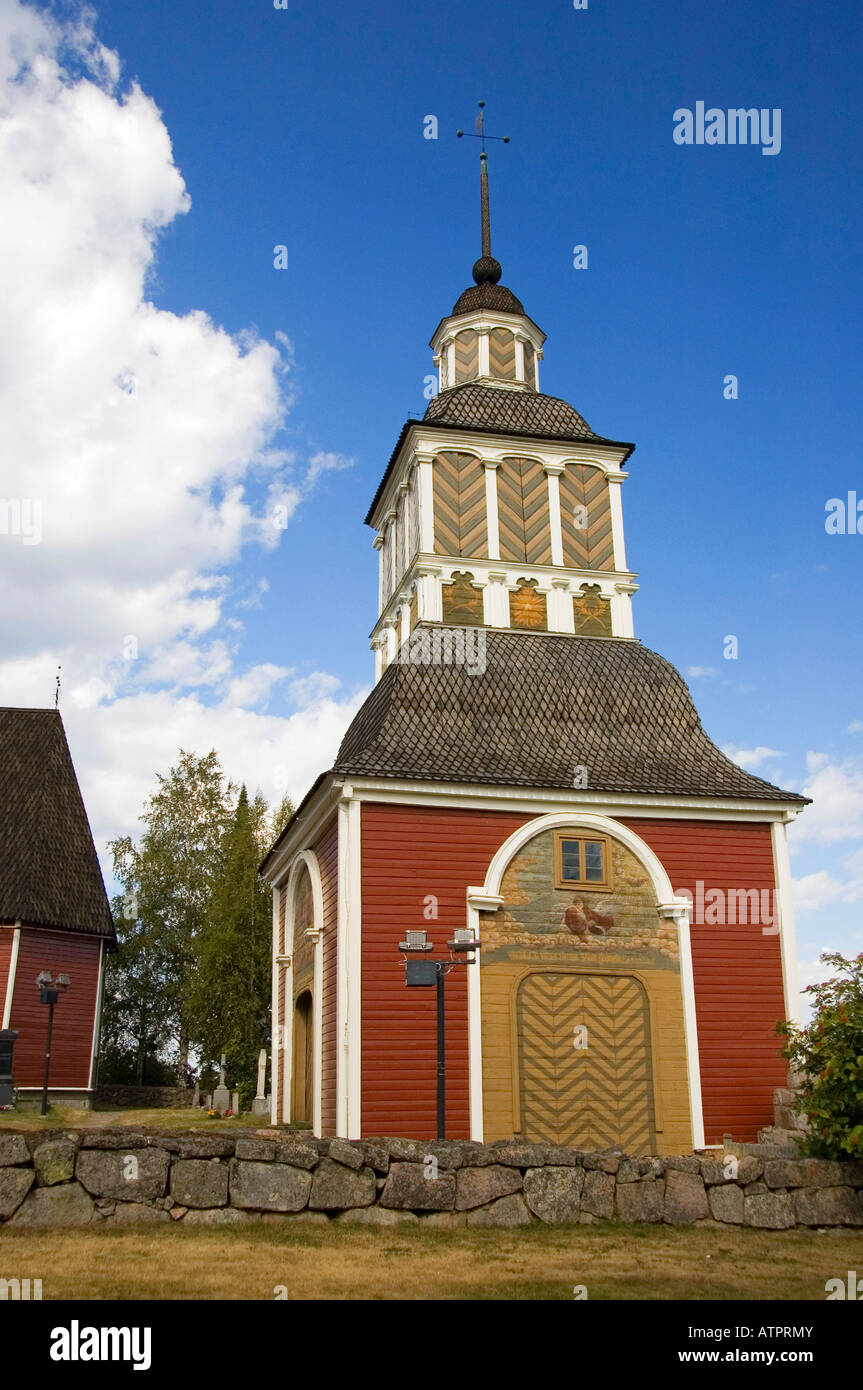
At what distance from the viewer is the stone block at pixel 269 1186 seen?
12.6 m

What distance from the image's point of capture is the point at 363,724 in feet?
79.3

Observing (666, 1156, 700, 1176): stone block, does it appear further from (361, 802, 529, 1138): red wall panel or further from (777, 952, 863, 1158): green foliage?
(361, 802, 529, 1138): red wall panel

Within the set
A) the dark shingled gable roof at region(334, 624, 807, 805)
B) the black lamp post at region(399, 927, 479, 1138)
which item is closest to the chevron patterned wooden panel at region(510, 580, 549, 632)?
the dark shingled gable roof at region(334, 624, 807, 805)

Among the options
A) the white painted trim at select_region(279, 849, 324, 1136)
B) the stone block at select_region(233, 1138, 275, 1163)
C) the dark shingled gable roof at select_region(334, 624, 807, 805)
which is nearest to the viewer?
the stone block at select_region(233, 1138, 275, 1163)

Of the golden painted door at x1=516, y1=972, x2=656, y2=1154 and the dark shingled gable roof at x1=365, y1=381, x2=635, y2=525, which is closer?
the golden painted door at x1=516, y1=972, x2=656, y2=1154

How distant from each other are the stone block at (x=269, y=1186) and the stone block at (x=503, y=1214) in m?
1.85

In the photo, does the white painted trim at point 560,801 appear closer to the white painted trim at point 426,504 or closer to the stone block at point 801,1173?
the white painted trim at point 426,504

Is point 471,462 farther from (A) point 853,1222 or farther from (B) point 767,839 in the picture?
(A) point 853,1222

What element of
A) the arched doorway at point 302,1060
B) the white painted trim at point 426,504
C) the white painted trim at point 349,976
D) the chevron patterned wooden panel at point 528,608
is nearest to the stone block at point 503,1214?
the white painted trim at point 349,976

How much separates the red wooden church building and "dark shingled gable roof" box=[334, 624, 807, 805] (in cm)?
5

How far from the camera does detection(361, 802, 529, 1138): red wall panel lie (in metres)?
19.3
